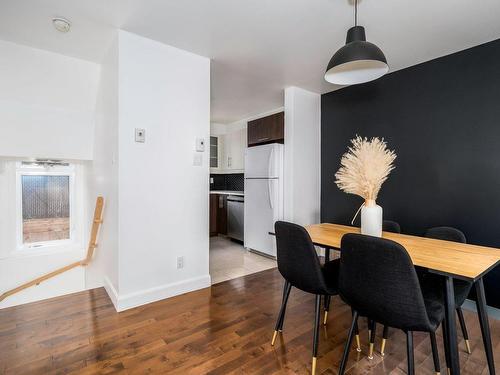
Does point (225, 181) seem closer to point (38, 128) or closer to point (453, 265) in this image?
point (38, 128)

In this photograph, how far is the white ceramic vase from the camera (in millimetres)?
1783

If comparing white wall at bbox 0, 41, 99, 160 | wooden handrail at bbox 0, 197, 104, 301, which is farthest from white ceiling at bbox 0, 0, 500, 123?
wooden handrail at bbox 0, 197, 104, 301

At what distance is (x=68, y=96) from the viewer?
9.53 feet

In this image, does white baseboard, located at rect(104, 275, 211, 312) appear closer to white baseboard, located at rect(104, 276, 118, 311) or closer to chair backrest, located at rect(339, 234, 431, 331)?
white baseboard, located at rect(104, 276, 118, 311)

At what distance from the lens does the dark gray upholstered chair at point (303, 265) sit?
1.59 metres

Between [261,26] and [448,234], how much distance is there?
2205 millimetres

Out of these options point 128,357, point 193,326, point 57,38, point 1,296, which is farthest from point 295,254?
point 1,296

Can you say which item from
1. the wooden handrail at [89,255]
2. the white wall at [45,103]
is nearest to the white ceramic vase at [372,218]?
the wooden handrail at [89,255]

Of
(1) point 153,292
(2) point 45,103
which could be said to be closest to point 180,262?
(1) point 153,292

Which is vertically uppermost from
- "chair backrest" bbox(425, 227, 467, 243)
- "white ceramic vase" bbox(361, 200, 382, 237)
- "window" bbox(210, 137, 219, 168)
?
"window" bbox(210, 137, 219, 168)

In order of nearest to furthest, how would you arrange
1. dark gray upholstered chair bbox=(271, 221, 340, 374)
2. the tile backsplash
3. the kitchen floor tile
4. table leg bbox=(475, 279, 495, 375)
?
table leg bbox=(475, 279, 495, 375) → dark gray upholstered chair bbox=(271, 221, 340, 374) → the kitchen floor tile → the tile backsplash

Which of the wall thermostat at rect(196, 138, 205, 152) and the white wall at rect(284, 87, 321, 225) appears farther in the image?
the white wall at rect(284, 87, 321, 225)

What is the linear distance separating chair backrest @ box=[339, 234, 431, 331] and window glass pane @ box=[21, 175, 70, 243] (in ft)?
12.0

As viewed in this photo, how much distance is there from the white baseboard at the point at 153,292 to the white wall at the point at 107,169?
0.11m
